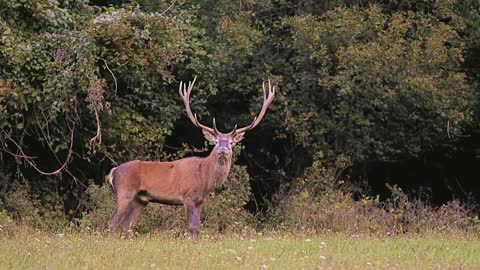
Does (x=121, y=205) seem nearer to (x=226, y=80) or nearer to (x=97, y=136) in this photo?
(x=97, y=136)

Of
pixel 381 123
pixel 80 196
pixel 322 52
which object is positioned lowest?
pixel 80 196

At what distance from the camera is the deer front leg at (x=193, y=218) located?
42.7 feet

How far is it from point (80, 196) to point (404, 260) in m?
9.36

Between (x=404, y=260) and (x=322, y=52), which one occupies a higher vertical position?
(x=322, y=52)

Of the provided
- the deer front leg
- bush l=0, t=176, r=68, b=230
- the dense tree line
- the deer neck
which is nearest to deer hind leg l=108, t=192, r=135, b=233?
the deer front leg

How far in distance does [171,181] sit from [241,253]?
4.23 meters

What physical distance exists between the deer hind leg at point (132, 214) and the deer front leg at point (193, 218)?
0.84 metres

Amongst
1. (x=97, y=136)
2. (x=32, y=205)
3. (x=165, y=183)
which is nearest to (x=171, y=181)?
(x=165, y=183)

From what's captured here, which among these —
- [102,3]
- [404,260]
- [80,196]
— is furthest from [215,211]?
[404,260]

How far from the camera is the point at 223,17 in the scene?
18031 mm

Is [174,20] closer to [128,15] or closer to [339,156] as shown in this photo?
[128,15]

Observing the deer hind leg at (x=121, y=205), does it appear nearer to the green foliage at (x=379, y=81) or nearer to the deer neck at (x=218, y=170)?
the deer neck at (x=218, y=170)

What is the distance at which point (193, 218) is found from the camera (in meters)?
13.4

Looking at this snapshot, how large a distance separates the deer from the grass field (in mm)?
1813
